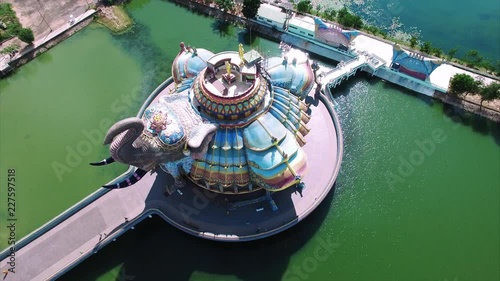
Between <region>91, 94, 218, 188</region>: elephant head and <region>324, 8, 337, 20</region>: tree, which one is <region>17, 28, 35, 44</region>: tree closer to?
<region>91, 94, 218, 188</region>: elephant head

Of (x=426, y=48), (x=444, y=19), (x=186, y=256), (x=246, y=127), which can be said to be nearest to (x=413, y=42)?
(x=426, y=48)

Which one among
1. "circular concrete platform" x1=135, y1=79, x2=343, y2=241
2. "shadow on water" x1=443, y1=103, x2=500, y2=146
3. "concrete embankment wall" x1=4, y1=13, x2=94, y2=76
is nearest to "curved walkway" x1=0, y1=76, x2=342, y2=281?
"circular concrete platform" x1=135, y1=79, x2=343, y2=241

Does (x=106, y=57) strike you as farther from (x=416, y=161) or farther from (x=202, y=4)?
(x=416, y=161)

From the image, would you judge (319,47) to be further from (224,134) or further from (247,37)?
(224,134)

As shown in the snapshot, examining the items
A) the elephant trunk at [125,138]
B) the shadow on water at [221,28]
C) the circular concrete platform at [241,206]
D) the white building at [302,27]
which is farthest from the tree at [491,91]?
the elephant trunk at [125,138]

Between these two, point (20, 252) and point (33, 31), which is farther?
point (33, 31)

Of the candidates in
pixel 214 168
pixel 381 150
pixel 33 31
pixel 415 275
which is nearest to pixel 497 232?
pixel 415 275
